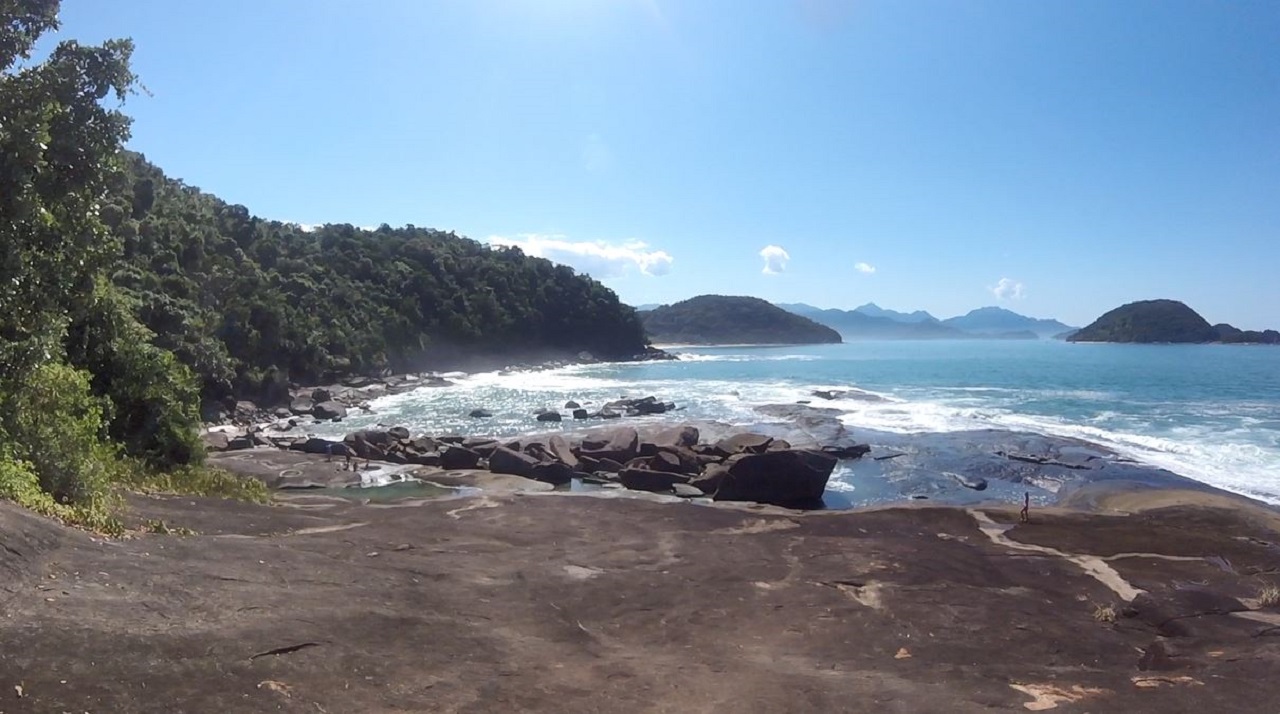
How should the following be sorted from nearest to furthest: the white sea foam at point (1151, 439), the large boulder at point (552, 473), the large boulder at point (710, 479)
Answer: the large boulder at point (710, 479) → the large boulder at point (552, 473) → the white sea foam at point (1151, 439)

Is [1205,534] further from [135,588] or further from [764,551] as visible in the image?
[135,588]

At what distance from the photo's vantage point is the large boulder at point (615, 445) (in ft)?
115

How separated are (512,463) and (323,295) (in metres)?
60.1

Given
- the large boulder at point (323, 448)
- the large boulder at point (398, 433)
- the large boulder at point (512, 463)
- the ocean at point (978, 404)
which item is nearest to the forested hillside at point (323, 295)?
the ocean at point (978, 404)

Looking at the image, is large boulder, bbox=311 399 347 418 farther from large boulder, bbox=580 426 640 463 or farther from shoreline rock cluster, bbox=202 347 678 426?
large boulder, bbox=580 426 640 463

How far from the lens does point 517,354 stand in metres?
117

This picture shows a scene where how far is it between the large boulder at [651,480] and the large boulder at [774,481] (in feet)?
7.53

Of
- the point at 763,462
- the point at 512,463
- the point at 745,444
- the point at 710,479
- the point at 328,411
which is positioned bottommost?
the point at 710,479

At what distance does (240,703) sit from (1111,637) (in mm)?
12986

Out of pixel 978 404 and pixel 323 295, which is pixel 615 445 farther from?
pixel 323 295

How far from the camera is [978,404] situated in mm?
59000

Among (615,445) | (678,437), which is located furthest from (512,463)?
(678,437)

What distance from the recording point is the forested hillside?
168 feet

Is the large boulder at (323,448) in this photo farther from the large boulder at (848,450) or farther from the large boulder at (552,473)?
the large boulder at (848,450)
